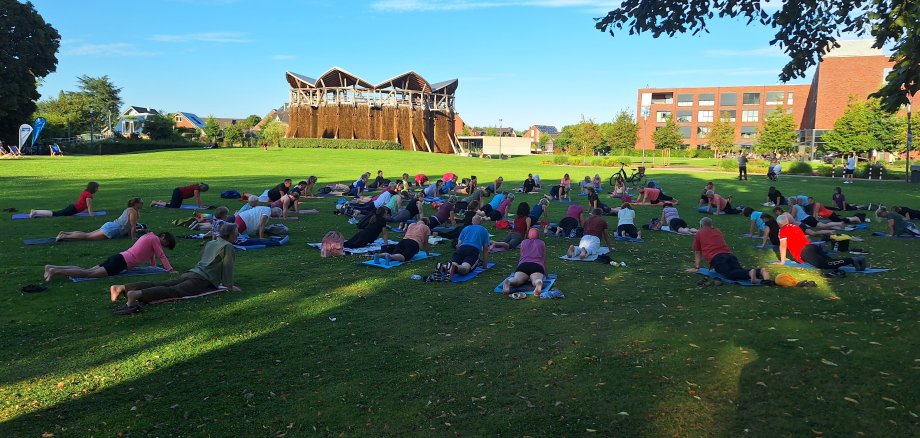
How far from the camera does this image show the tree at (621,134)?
83.5 meters

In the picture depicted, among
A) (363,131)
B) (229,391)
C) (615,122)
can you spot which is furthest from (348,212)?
(615,122)

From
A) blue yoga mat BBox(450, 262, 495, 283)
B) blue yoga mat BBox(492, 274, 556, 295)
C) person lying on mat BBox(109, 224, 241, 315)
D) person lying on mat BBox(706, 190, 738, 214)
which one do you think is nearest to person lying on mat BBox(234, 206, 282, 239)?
person lying on mat BBox(109, 224, 241, 315)

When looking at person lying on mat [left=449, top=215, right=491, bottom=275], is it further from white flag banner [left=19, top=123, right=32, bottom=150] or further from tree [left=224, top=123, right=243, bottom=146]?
tree [left=224, top=123, right=243, bottom=146]

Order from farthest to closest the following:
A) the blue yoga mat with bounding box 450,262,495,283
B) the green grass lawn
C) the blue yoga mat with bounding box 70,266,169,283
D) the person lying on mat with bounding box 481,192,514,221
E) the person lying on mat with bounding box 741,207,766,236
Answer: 1. the person lying on mat with bounding box 481,192,514,221
2. the person lying on mat with bounding box 741,207,766,236
3. the blue yoga mat with bounding box 450,262,495,283
4. the blue yoga mat with bounding box 70,266,169,283
5. the green grass lawn

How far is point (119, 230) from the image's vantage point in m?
12.9

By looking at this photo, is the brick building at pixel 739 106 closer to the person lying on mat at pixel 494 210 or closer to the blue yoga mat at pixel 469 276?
the person lying on mat at pixel 494 210


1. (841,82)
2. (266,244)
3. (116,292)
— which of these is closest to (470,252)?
(266,244)

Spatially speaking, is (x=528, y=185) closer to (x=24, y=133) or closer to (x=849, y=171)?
(x=849, y=171)

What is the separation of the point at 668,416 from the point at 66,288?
8.78m

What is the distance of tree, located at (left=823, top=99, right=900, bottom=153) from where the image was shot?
58000 millimetres

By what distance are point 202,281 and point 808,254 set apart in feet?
36.1

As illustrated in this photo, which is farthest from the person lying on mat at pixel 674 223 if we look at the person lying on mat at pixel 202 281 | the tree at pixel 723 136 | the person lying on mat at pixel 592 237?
the tree at pixel 723 136

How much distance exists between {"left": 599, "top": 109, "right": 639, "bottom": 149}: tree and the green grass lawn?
2972 inches

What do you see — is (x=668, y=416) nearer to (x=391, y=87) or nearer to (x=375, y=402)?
(x=375, y=402)
